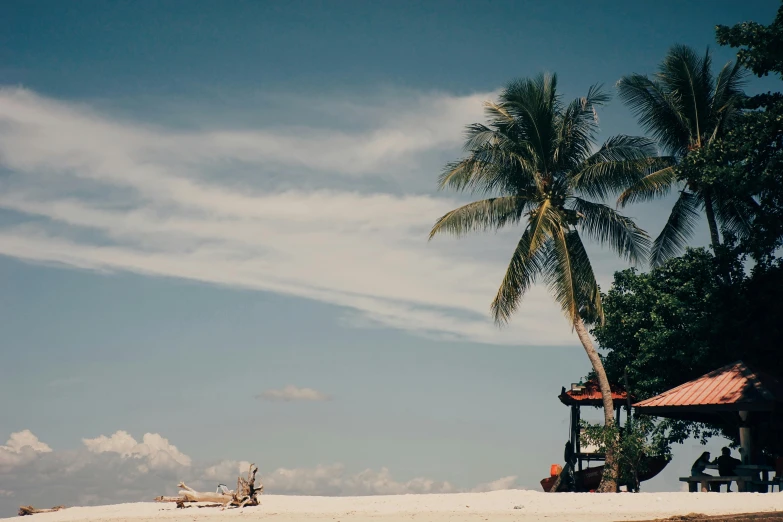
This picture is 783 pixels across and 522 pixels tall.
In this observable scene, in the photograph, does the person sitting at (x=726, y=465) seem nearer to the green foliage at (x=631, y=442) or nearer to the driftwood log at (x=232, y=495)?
the green foliage at (x=631, y=442)

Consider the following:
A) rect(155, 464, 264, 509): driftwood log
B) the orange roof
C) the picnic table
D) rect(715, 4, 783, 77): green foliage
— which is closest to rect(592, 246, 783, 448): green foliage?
the orange roof

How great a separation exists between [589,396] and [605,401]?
1.19 metres

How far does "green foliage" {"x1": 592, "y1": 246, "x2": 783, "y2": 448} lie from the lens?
2419cm

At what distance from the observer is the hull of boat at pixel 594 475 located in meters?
24.6

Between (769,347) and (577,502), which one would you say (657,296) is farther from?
(577,502)

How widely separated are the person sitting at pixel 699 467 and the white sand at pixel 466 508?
160 inches

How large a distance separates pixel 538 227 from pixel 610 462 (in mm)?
7500

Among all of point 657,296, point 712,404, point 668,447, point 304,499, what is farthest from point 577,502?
point 657,296

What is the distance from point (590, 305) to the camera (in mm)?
26875

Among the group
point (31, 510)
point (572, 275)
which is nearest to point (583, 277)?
point (572, 275)

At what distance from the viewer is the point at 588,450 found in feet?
82.5

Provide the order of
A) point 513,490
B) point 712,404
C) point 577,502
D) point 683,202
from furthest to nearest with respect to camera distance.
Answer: point 683,202
point 513,490
point 712,404
point 577,502

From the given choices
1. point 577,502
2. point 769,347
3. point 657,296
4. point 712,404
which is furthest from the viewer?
point 657,296

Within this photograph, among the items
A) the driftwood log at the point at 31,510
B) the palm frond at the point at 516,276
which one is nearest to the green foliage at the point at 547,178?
the palm frond at the point at 516,276
